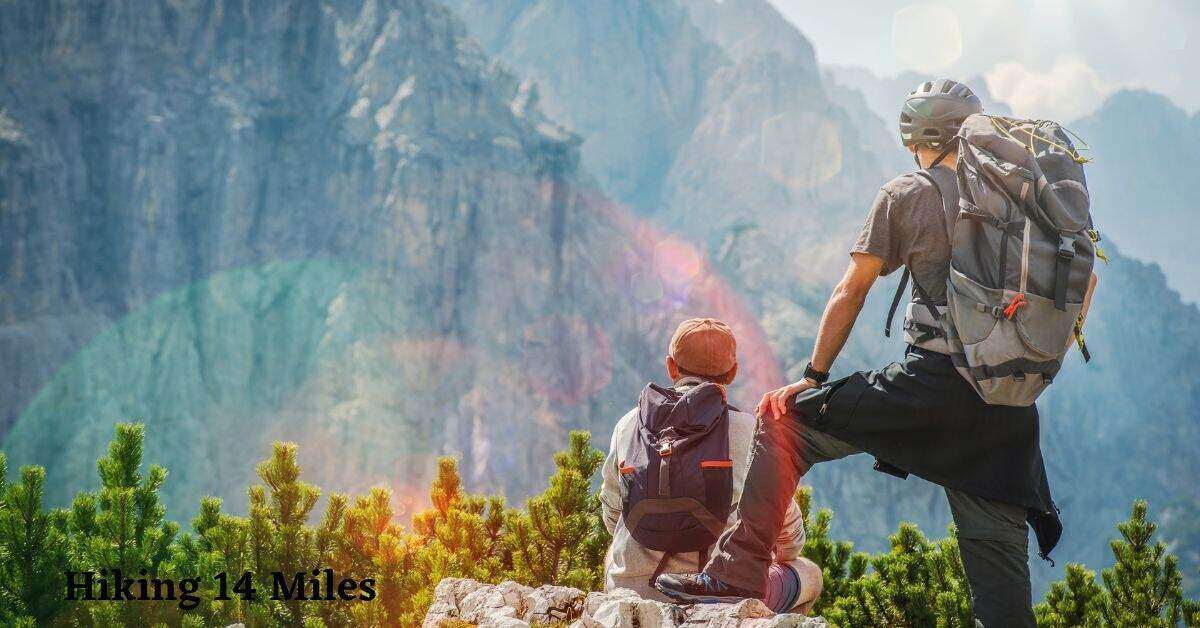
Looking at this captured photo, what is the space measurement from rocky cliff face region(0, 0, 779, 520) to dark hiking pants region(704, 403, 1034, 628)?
75762 millimetres

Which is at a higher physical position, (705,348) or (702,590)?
(705,348)

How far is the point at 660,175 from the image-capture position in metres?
171

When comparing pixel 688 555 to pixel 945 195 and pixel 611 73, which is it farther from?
pixel 611 73

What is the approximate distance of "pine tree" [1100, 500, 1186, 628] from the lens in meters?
6.11

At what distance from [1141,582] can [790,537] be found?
3.56 meters

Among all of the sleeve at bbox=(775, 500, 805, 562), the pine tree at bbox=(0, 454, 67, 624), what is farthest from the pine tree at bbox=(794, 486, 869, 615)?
the pine tree at bbox=(0, 454, 67, 624)

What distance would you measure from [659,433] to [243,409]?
83.3m

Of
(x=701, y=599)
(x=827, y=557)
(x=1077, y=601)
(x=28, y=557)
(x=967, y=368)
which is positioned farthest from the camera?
(x=827, y=557)

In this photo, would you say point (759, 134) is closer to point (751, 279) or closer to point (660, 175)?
point (660, 175)

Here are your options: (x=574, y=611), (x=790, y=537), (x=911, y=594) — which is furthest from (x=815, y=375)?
(x=911, y=594)

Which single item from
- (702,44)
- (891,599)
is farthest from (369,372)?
(702,44)

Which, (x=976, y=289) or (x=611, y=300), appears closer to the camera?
(x=976, y=289)

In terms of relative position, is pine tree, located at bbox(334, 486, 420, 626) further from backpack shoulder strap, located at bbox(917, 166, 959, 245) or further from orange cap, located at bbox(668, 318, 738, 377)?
backpack shoulder strap, located at bbox(917, 166, 959, 245)

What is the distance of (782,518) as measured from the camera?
4109 mm
